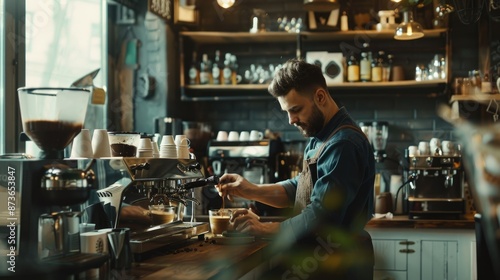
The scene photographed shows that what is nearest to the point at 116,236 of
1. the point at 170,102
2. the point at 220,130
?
the point at 170,102

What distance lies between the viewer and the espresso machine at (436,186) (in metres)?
4.50

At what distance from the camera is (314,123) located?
2.89 m

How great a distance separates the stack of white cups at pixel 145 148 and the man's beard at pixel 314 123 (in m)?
0.69

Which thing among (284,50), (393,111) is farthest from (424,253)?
(284,50)

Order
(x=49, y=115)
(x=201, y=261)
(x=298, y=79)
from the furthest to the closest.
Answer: (x=298, y=79) → (x=201, y=261) → (x=49, y=115)

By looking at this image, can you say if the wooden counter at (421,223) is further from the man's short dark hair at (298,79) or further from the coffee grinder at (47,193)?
the coffee grinder at (47,193)

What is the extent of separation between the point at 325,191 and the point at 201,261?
0.58 meters

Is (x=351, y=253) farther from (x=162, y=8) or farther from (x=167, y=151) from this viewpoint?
(x=162, y=8)

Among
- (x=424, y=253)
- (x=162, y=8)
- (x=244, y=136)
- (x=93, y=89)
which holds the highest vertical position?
(x=162, y=8)

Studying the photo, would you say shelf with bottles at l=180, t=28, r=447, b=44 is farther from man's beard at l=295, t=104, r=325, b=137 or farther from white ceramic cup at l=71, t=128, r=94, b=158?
white ceramic cup at l=71, t=128, r=94, b=158

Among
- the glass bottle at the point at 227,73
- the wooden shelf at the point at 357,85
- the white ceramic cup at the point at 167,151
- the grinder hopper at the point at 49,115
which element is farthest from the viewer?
the glass bottle at the point at 227,73

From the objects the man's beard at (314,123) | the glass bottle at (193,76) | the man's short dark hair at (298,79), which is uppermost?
the glass bottle at (193,76)

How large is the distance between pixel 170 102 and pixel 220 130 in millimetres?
584

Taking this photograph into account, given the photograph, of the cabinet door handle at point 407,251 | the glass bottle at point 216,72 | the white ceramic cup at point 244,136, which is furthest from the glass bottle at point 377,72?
the cabinet door handle at point 407,251
